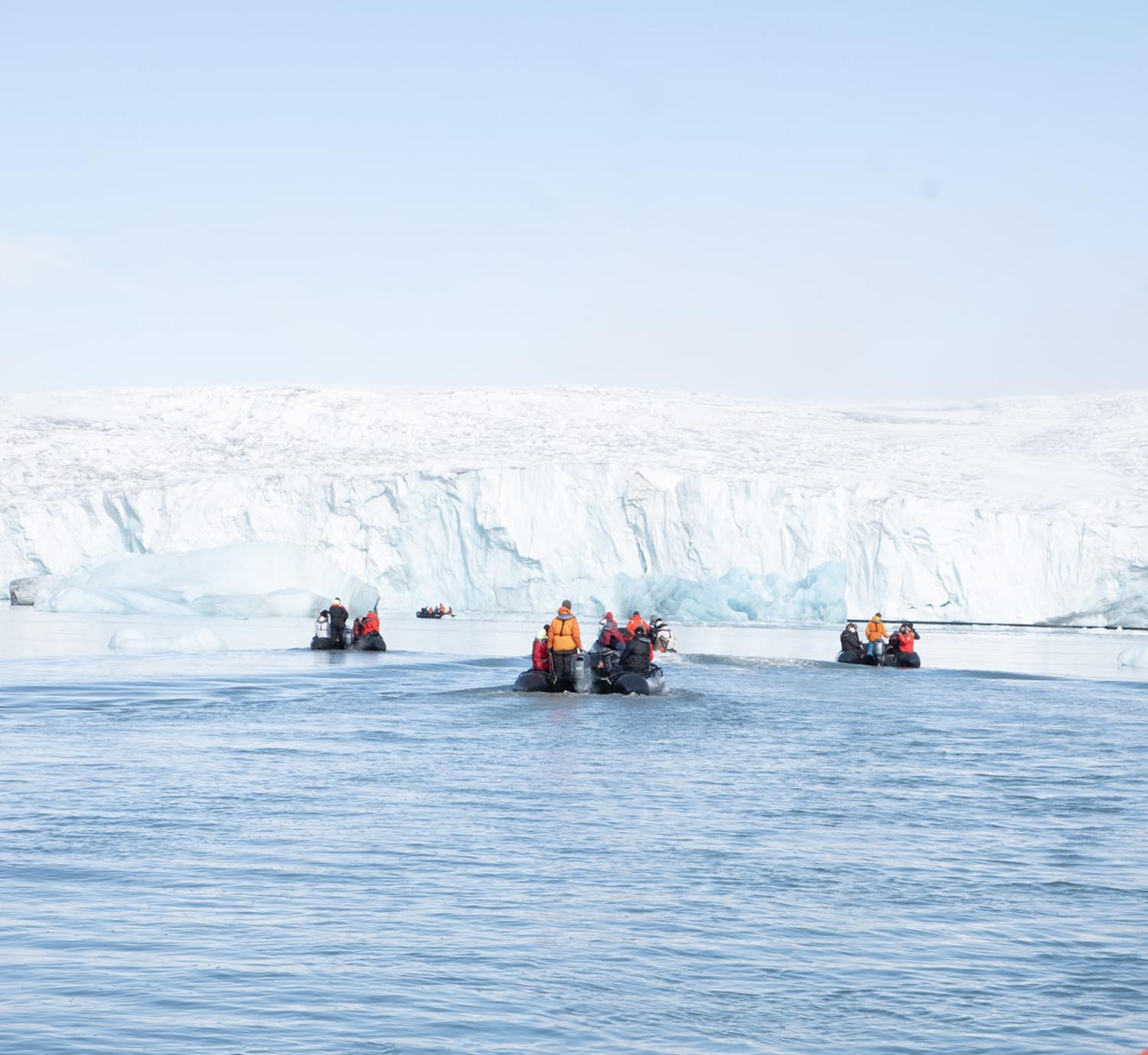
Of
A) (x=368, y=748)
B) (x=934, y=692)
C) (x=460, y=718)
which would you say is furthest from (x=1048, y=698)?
(x=368, y=748)

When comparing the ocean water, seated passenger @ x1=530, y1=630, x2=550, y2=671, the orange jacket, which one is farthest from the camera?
seated passenger @ x1=530, y1=630, x2=550, y2=671

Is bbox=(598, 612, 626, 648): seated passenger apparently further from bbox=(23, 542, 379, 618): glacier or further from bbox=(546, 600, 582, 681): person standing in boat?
bbox=(23, 542, 379, 618): glacier

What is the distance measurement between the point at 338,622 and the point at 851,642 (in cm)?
1235

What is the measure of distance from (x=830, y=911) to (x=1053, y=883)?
1851 millimetres

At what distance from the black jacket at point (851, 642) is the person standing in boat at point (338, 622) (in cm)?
1197

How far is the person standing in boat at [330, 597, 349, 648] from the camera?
37562 millimetres

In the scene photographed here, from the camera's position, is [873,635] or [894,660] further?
[873,635]

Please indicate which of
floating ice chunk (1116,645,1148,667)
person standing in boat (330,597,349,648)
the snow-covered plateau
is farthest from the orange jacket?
the snow-covered plateau

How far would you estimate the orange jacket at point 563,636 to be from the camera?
24734mm

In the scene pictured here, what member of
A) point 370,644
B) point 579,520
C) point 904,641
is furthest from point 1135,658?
point 579,520

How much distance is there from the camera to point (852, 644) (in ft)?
117

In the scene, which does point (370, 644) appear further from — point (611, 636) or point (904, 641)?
point (904, 641)

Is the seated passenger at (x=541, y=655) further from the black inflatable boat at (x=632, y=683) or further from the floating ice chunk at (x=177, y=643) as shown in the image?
the floating ice chunk at (x=177, y=643)

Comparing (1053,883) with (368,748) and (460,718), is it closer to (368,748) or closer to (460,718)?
(368,748)
